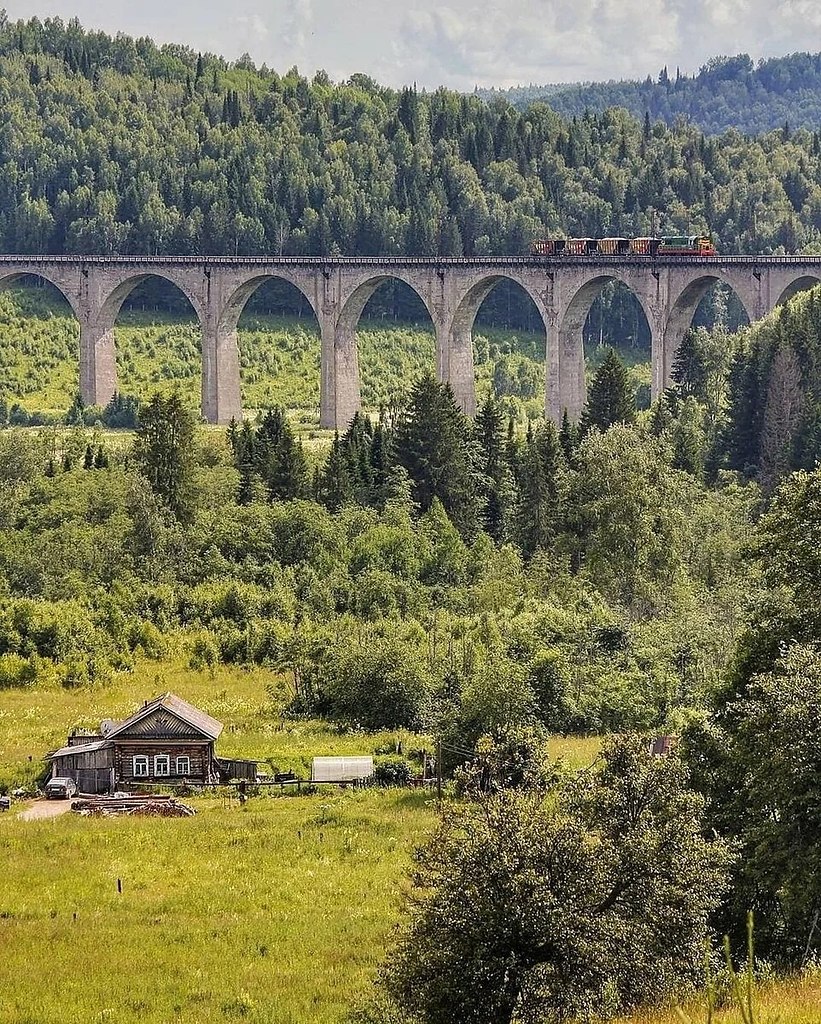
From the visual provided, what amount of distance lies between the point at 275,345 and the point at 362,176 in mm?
Result: 22480

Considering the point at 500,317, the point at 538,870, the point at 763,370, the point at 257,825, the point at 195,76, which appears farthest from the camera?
the point at 195,76

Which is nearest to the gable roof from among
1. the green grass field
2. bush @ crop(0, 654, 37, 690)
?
the green grass field

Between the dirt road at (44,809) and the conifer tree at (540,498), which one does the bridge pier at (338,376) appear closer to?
the conifer tree at (540,498)

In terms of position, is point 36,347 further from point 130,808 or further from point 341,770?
point 130,808

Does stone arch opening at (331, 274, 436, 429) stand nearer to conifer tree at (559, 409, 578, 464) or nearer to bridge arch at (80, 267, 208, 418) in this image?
bridge arch at (80, 267, 208, 418)

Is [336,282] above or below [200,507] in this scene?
above

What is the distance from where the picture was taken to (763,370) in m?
89.6

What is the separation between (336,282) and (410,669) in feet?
238

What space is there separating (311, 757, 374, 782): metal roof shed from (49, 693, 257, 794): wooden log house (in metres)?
1.89

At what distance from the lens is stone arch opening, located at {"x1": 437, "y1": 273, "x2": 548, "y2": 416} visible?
121 meters

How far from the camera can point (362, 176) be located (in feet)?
513

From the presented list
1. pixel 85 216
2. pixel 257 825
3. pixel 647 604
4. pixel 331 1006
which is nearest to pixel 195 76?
pixel 85 216

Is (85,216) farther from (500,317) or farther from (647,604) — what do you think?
(647,604)

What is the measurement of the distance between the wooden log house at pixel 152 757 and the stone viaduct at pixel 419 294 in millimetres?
65090
